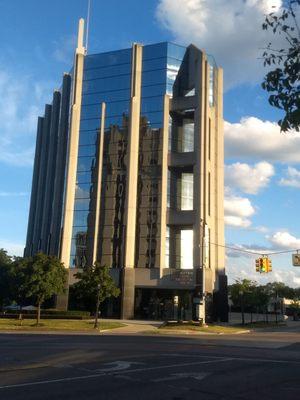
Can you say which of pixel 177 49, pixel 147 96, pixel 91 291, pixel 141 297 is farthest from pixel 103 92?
pixel 91 291

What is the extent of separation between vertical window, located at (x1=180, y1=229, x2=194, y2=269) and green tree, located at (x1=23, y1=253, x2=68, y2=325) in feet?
73.7

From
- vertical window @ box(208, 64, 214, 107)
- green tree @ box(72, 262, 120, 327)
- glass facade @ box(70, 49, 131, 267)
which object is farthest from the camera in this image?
vertical window @ box(208, 64, 214, 107)

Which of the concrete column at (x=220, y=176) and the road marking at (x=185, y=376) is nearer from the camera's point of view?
the road marking at (x=185, y=376)

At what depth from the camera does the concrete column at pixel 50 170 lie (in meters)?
85.6

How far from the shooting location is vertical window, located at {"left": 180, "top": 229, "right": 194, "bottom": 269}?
6547 cm

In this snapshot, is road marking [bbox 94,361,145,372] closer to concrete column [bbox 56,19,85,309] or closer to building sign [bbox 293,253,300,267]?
building sign [bbox 293,253,300,267]

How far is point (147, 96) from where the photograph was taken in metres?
69.8

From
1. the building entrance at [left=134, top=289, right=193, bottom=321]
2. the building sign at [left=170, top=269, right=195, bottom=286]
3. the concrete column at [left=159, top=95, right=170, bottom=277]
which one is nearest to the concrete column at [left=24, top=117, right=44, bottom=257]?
the building entrance at [left=134, top=289, right=193, bottom=321]

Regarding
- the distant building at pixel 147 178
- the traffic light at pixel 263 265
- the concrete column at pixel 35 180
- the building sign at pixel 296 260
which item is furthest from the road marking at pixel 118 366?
the concrete column at pixel 35 180

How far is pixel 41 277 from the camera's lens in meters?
45.0

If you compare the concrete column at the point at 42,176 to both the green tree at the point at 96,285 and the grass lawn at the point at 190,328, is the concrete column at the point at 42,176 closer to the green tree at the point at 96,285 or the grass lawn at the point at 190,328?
the green tree at the point at 96,285

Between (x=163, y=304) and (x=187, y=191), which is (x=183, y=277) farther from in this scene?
(x=187, y=191)

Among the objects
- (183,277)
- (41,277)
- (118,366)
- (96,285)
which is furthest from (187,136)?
(118,366)

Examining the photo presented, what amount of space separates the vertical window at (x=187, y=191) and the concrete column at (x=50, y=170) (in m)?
26.3
